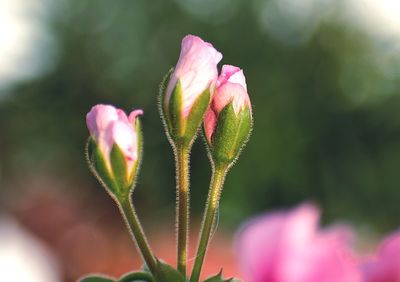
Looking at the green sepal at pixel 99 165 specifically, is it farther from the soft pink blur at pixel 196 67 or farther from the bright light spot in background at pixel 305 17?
the bright light spot in background at pixel 305 17

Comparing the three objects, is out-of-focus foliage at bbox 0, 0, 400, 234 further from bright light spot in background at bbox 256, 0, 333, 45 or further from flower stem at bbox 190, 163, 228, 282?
flower stem at bbox 190, 163, 228, 282

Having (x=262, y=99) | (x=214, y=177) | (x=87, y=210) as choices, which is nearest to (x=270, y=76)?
(x=262, y=99)

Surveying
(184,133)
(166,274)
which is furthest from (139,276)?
(184,133)

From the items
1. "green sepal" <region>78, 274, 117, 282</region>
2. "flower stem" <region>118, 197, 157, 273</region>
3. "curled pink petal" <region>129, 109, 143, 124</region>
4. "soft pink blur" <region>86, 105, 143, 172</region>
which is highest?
"curled pink petal" <region>129, 109, 143, 124</region>

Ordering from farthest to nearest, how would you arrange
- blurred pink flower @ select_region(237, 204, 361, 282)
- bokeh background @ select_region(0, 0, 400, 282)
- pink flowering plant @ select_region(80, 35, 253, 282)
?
bokeh background @ select_region(0, 0, 400, 282) < pink flowering plant @ select_region(80, 35, 253, 282) < blurred pink flower @ select_region(237, 204, 361, 282)

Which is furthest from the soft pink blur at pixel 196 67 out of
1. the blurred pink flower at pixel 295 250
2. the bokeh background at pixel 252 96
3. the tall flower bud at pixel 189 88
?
the bokeh background at pixel 252 96

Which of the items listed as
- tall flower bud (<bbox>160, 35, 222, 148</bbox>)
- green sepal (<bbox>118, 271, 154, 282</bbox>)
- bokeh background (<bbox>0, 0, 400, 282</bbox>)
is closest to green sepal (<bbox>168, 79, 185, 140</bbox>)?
tall flower bud (<bbox>160, 35, 222, 148</bbox>)
